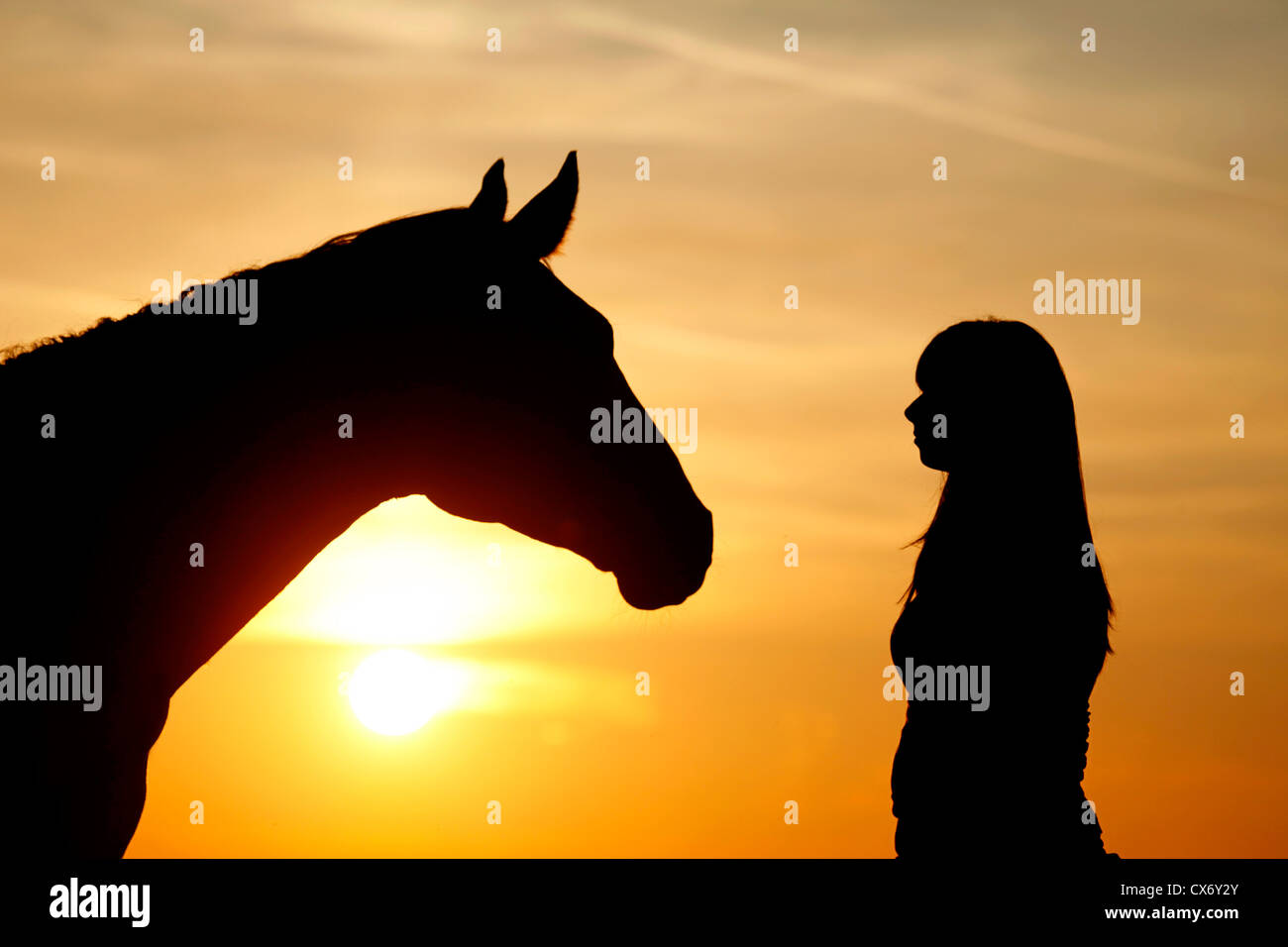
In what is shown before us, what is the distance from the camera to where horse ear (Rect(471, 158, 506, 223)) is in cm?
359

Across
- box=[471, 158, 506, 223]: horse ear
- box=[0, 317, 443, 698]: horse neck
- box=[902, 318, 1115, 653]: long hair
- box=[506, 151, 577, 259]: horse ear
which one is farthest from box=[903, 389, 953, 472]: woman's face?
box=[0, 317, 443, 698]: horse neck

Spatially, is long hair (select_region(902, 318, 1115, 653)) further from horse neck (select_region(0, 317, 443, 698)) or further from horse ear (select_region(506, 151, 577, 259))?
horse neck (select_region(0, 317, 443, 698))

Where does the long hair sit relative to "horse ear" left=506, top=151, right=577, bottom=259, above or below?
below

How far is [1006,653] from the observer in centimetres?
370

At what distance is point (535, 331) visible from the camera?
3625mm

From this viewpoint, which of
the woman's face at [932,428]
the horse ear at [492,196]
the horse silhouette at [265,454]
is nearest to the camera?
the horse silhouette at [265,454]

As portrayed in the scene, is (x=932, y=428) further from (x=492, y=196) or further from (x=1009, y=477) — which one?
(x=492, y=196)

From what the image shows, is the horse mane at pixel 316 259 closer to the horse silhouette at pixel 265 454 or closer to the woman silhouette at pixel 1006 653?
the horse silhouette at pixel 265 454

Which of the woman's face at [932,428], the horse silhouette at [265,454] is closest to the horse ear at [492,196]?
the horse silhouette at [265,454]

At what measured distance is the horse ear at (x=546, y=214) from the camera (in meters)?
3.68
